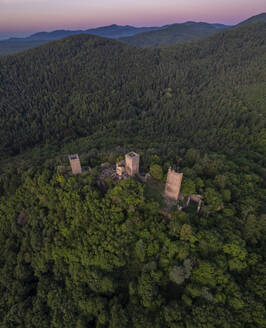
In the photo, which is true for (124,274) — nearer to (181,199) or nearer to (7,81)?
(181,199)

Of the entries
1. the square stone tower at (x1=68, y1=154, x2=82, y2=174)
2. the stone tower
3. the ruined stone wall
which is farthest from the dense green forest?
the ruined stone wall

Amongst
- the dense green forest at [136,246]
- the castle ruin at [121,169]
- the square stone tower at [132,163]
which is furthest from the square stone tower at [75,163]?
the square stone tower at [132,163]

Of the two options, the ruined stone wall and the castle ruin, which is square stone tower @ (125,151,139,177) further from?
the ruined stone wall

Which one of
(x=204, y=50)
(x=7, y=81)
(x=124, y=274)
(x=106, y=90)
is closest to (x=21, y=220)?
(x=124, y=274)

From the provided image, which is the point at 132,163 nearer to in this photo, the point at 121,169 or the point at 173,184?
the point at 121,169

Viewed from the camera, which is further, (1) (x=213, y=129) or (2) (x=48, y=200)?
(1) (x=213, y=129)
